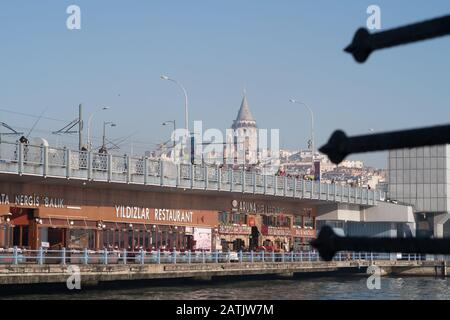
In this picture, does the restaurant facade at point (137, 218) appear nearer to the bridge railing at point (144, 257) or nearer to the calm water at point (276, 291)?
the bridge railing at point (144, 257)

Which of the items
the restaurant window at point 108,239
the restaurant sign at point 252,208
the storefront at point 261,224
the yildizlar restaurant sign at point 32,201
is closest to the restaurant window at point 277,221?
the storefront at point 261,224

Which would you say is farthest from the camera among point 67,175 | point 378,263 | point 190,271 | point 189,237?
point 378,263

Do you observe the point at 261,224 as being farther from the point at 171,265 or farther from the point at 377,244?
the point at 377,244

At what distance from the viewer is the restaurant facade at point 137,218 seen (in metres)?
55.1

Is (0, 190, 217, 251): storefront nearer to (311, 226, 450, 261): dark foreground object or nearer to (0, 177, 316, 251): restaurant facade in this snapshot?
(0, 177, 316, 251): restaurant facade

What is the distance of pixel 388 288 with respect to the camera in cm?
6412

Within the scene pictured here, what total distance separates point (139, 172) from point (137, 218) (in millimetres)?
6208

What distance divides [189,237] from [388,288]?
16027 mm

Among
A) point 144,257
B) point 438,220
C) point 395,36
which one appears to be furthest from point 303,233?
point 395,36

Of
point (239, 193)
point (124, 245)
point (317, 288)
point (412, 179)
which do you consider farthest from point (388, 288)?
point (412, 179)

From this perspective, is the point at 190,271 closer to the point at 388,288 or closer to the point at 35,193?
the point at 35,193

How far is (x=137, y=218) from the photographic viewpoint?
63.8 metres

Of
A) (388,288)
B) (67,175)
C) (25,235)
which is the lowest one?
(388,288)
